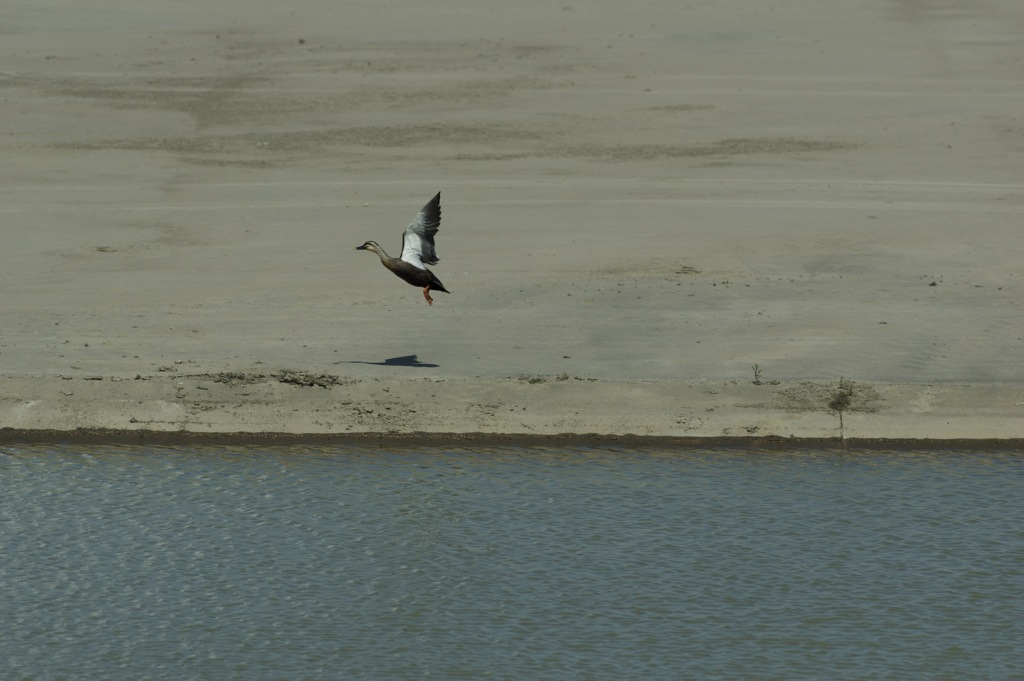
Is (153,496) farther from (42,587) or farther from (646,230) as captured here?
(646,230)

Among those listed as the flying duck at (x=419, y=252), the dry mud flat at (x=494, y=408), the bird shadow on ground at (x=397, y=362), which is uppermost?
the flying duck at (x=419, y=252)

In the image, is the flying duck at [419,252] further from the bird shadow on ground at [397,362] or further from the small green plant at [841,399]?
the small green plant at [841,399]

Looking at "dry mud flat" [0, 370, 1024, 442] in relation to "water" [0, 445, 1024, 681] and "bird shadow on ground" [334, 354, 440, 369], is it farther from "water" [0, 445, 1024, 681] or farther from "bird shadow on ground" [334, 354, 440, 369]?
"bird shadow on ground" [334, 354, 440, 369]

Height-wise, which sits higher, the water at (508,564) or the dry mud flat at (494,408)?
the dry mud flat at (494,408)

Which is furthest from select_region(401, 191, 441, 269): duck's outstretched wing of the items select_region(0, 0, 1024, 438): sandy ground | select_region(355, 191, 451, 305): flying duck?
select_region(0, 0, 1024, 438): sandy ground

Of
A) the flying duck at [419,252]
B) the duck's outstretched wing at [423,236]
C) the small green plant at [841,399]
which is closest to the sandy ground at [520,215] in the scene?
the small green plant at [841,399]

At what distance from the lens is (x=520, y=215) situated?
21.3m

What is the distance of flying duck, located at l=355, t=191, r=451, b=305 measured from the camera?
1589 centimetres

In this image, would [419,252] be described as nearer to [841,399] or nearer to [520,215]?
[841,399]

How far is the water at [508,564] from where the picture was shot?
1067cm

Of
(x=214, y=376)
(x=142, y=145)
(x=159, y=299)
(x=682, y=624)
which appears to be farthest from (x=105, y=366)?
(x=142, y=145)

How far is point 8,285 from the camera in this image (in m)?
18.3

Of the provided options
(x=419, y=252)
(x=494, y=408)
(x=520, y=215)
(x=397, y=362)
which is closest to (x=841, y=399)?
(x=494, y=408)

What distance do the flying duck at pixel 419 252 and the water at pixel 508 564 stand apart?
2.24m
